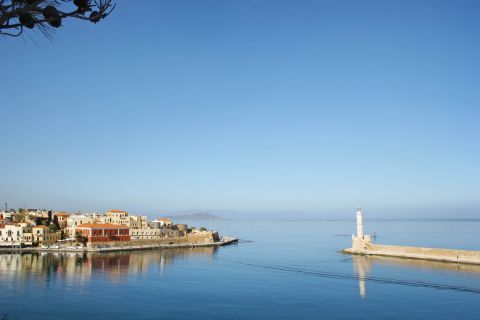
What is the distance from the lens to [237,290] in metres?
38.4

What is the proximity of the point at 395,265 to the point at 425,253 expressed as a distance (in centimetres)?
730

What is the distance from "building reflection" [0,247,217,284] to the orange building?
8711mm

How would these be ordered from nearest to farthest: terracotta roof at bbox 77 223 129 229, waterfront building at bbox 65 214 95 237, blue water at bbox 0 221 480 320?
blue water at bbox 0 221 480 320
terracotta roof at bbox 77 223 129 229
waterfront building at bbox 65 214 95 237

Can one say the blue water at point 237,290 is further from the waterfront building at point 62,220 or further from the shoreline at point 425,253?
the waterfront building at point 62,220

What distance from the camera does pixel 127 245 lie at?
79875 millimetres

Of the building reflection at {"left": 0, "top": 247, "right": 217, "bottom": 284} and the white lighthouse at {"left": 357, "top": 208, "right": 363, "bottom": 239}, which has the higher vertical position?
the white lighthouse at {"left": 357, "top": 208, "right": 363, "bottom": 239}

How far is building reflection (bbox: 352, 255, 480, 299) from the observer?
47025 millimetres

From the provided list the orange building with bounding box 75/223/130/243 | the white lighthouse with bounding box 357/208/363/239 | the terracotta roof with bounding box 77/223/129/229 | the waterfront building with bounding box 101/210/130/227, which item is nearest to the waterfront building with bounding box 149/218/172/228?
the waterfront building with bounding box 101/210/130/227

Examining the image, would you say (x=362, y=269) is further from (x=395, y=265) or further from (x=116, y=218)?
(x=116, y=218)

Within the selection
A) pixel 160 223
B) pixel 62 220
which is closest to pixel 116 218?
pixel 62 220

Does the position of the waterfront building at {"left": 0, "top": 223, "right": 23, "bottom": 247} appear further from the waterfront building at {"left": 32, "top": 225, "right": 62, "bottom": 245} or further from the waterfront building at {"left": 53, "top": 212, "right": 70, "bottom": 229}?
the waterfront building at {"left": 53, "top": 212, "right": 70, "bottom": 229}

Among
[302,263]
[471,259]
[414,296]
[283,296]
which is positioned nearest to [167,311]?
[283,296]

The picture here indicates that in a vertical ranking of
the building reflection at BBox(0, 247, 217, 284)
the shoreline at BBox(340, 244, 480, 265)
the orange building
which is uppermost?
the orange building

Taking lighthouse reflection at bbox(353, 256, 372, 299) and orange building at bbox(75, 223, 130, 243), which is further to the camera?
orange building at bbox(75, 223, 130, 243)
